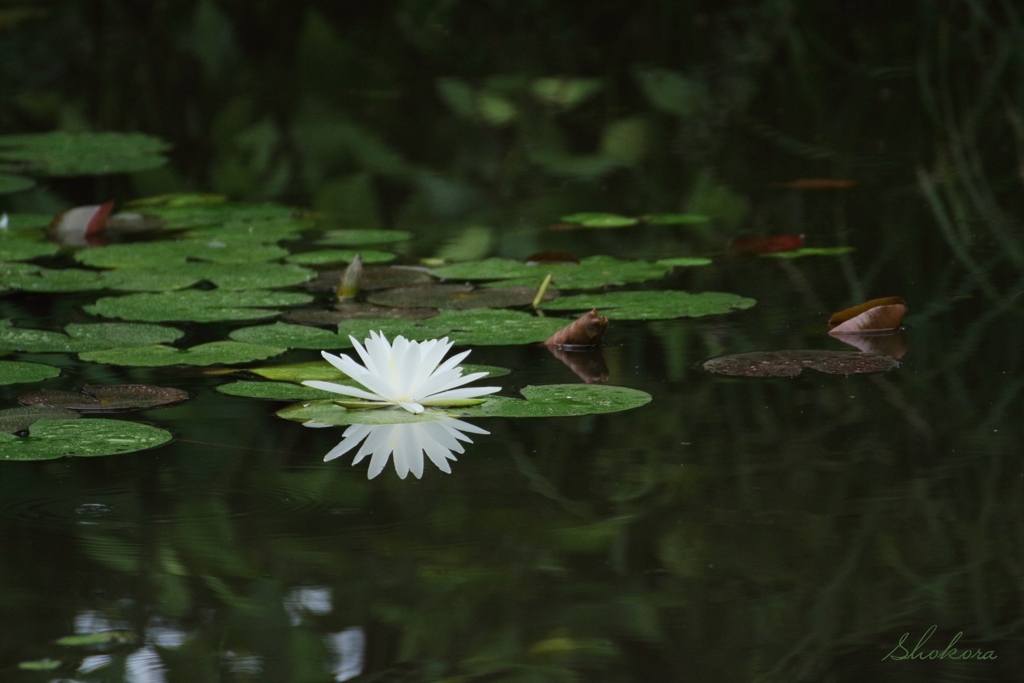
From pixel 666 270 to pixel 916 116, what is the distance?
2.18 metres

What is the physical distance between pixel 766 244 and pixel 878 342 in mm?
802

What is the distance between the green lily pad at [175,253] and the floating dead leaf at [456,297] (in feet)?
1.58

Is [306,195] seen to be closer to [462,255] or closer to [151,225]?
[151,225]

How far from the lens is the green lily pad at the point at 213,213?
3.58 meters

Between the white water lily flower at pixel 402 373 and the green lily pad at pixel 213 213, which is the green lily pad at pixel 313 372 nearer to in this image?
the white water lily flower at pixel 402 373

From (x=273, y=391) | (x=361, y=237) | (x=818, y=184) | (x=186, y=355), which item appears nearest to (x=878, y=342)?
(x=273, y=391)

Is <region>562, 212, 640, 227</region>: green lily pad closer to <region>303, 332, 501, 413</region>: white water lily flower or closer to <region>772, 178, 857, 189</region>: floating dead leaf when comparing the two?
<region>772, 178, 857, 189</region>: floating dead leaf

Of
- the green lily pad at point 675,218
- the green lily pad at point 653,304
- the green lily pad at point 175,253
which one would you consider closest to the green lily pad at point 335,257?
the green lily pad at point 175,253

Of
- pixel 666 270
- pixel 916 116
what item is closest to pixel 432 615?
pixel 666 270

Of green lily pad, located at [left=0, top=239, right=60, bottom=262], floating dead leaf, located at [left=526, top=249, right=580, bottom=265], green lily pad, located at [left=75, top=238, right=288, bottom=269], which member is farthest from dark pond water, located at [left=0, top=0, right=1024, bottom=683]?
green lily pad, located at [left=0, top=239, right=60, bottom=262]

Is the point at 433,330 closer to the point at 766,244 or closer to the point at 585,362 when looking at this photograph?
the point at 585,362

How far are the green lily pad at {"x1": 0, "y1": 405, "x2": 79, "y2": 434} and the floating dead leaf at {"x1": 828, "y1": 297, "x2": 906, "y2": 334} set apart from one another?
121 centimetres

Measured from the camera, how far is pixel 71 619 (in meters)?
1.39

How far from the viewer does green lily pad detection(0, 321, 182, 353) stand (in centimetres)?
236
